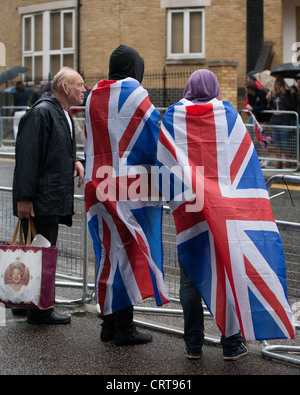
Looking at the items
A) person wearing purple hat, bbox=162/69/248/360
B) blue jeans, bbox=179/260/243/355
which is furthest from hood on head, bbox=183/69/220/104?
blue jeans, bbox=179/260/243/355

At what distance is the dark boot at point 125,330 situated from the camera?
4816 millimetres

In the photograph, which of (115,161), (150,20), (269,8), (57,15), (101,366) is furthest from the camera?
(57,15)

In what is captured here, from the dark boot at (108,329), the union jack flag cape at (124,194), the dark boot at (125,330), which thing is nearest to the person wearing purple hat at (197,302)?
the union jack flag cape at (124,194)

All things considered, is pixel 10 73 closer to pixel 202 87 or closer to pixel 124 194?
pixel 124 194

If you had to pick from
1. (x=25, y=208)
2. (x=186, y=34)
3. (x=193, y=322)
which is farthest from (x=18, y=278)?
(x=186, y=34)

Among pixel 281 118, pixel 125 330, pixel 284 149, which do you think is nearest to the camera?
pixel 125 330

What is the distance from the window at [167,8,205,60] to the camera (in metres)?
22.1

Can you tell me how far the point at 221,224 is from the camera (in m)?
4.18

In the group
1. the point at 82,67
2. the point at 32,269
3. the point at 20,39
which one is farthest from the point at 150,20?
the point at 32,269

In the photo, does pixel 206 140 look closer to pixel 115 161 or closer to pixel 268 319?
pixel 115 161

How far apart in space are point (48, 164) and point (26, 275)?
850mm

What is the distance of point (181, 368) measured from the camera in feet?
14.4

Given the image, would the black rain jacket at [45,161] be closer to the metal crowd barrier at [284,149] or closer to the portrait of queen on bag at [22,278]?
the portrait of queen on bag at [22,278]

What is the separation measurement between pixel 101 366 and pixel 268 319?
1112mm
